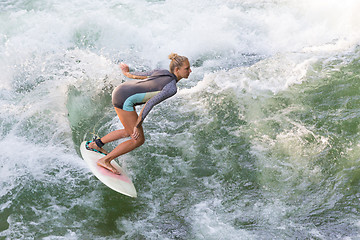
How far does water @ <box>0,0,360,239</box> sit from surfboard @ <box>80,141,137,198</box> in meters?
0.24

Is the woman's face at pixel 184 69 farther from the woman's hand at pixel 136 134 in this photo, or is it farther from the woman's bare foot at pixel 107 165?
the woman's bare foot at pixel 107 165

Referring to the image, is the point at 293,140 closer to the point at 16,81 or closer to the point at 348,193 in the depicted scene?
the point at 348,193

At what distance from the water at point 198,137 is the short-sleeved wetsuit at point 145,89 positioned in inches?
42.6

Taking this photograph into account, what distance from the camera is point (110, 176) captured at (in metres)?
4.48

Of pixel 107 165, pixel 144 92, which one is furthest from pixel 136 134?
pixel 107 165

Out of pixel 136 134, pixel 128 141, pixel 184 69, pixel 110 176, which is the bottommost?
pixel 110 176

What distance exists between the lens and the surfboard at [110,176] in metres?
4.33

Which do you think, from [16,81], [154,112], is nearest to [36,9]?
[16,81]

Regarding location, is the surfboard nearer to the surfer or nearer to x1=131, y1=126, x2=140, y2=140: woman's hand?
the surfer

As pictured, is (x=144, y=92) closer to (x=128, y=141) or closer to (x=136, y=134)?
(x=136, y=134)

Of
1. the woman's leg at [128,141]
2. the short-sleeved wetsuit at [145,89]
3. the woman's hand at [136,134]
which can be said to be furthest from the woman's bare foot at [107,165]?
the short-sleeved wetsuit at [145,89]

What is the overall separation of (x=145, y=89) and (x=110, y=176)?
1.07 m

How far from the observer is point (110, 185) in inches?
171

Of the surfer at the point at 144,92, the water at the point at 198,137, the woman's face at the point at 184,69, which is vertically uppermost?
the woman's face at the point at 184,69
